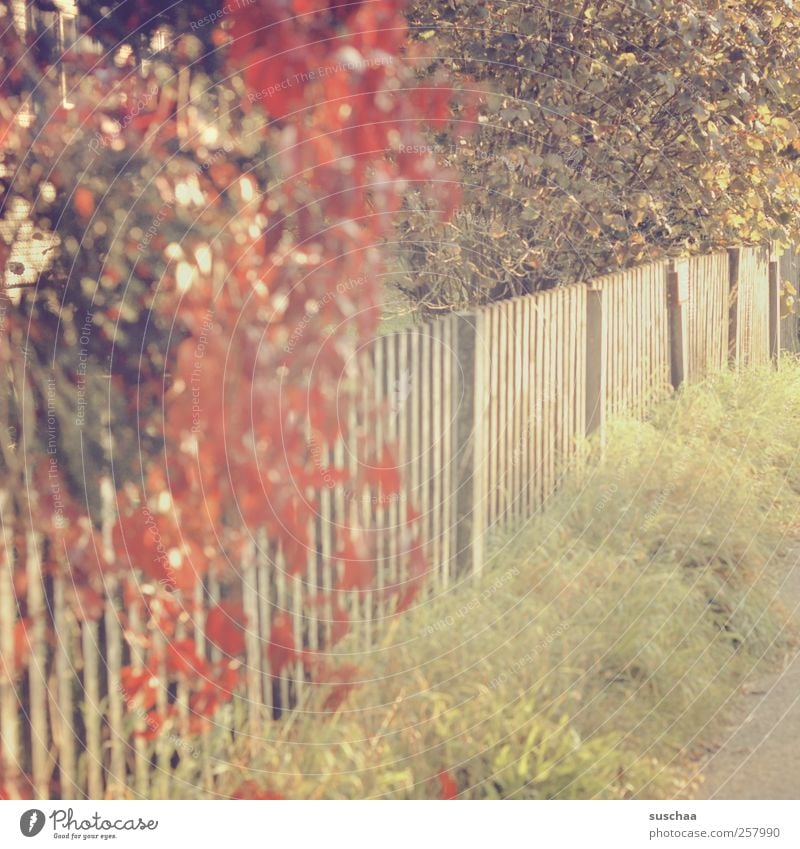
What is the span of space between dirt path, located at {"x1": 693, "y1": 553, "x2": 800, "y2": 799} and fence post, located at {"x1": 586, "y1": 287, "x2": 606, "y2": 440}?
2.32 metres

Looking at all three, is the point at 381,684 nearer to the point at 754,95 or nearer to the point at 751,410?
the point at 751,410

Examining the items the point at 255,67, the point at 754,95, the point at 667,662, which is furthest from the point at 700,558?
the point at 754,95

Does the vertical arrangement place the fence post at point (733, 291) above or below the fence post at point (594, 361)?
above

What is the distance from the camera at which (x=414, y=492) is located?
5.21m

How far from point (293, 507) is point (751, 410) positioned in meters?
4.82

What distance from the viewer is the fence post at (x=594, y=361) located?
737 centimetres

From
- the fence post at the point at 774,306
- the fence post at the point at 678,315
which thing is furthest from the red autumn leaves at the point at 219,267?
the fence post at the point at 774,306

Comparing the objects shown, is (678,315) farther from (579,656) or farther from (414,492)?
(579,656)

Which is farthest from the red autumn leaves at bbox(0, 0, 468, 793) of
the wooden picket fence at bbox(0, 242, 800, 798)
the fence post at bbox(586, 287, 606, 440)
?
the fence post at bbox(586, 287, 606, 440)

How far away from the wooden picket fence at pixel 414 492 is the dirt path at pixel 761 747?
1216 millimetres

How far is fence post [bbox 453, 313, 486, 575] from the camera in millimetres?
5473

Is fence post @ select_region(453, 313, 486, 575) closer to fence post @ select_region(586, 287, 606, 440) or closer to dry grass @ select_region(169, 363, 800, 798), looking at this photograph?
dry grass @ select_region(169, 363, 800, 798)

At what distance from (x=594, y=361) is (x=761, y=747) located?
332cm

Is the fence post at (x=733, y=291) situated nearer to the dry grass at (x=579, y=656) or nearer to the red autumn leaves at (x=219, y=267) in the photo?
the dry grass at (x=579, y=656)
